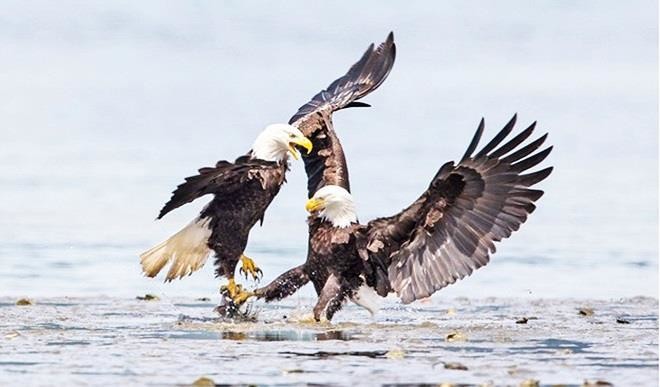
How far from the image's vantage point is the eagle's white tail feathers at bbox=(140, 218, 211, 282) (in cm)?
1005

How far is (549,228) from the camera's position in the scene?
1451cm

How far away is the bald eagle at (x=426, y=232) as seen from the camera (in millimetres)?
9078

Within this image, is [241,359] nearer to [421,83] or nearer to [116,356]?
[116,356]

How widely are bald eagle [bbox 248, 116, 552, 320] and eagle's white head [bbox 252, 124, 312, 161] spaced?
12.9 inches

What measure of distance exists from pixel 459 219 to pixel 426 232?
0.18m

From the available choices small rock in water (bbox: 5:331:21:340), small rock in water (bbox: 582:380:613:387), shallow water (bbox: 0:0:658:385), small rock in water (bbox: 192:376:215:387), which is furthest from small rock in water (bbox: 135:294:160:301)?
small rock in water (bbox: 582:380:613:387)

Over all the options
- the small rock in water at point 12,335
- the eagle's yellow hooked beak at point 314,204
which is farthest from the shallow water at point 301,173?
the eagle's yellow hooked beak at point 314,204

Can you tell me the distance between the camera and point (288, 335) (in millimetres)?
8820

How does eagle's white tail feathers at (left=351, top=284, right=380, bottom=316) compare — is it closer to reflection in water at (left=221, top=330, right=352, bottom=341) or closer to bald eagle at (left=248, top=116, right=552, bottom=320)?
bald eagle at (left=248, top=116, right=552, bottom=320)

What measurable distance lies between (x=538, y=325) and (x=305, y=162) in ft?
6.54

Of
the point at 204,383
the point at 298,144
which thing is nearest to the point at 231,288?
the point at 298,144

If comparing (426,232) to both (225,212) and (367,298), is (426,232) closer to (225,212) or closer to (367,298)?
(367,298)

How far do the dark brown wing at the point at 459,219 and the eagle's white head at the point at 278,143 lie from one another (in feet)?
2.34

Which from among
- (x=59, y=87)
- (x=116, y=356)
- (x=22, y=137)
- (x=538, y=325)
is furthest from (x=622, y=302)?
(x=59, y=87)
